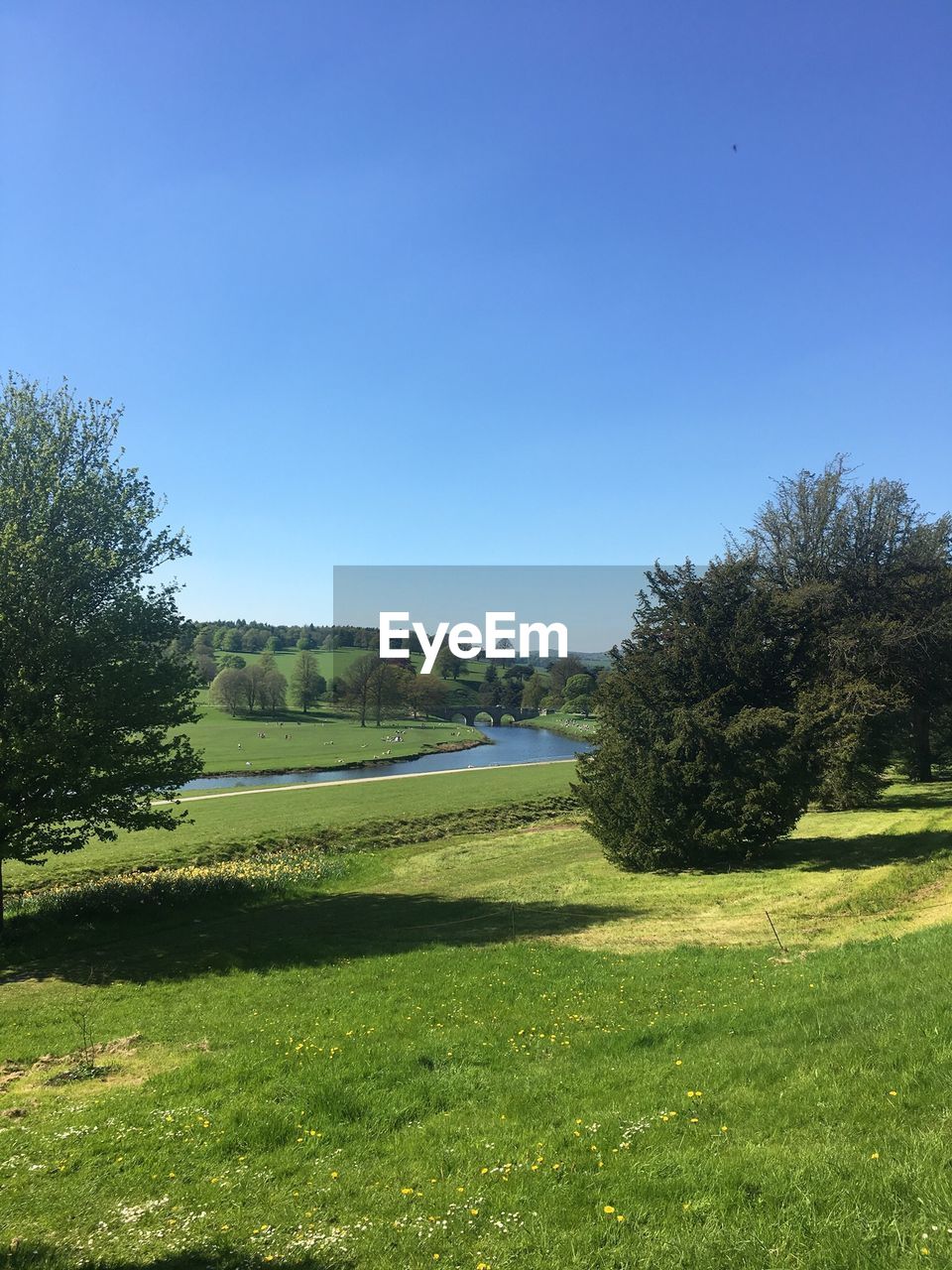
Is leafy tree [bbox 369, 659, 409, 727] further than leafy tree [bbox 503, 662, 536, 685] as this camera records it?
No

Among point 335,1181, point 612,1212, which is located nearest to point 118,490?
point 335,1181

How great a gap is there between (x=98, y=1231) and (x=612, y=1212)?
139 inches

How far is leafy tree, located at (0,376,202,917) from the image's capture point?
16.2 meters

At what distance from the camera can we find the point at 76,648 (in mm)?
17312

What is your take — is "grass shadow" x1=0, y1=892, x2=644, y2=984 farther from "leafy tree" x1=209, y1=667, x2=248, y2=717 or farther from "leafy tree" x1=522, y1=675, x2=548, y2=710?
"leafy tree" x1=522, y1=675, x2=548, y2=710

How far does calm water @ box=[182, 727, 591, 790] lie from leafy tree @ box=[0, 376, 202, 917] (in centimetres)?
3529

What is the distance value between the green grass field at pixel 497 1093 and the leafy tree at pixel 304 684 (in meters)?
105

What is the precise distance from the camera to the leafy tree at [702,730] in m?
22.3

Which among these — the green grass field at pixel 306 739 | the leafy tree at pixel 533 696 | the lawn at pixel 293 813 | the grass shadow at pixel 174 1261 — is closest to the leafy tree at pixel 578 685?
the leafy tree at pixel 533 696

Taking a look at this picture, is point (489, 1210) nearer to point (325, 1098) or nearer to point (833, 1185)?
point (833, 1185)

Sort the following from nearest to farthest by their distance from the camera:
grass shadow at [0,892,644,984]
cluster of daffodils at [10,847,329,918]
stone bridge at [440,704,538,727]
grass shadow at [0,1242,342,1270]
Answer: grass shadow at [0,1242,342,1270] → grass shadow at [0,892,644,984] → cluster of daffodils at [10,847,329,918] → stone bridge at [440,704,538,727]

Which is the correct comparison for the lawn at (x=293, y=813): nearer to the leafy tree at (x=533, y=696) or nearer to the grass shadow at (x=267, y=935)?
the grass shadow at (x=267, y=935)

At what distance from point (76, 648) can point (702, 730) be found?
55.2ft

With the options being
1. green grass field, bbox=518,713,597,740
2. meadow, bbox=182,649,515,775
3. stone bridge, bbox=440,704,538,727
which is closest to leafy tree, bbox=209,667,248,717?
meadow, bbox=182,649,515,775
